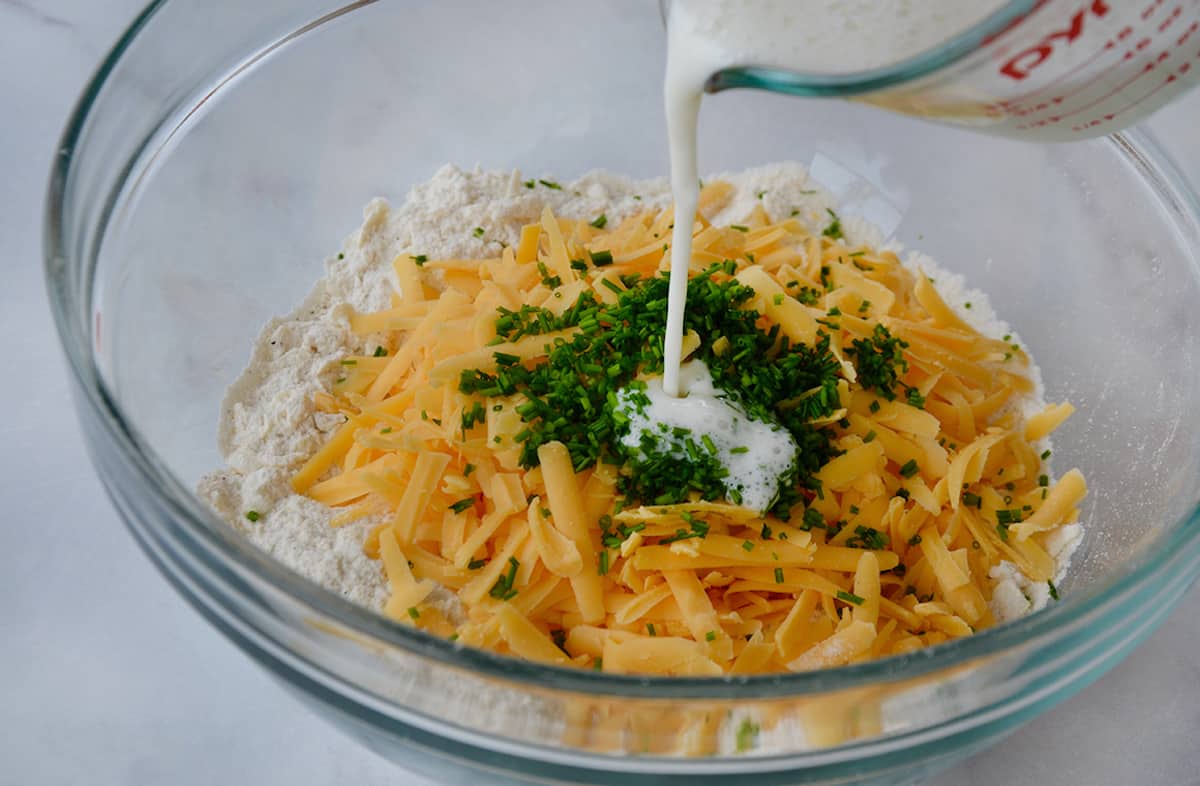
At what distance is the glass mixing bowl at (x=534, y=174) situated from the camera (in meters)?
1.68

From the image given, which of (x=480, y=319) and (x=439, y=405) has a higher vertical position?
(x=480, y=319)

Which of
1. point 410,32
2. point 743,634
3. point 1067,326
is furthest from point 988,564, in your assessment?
point 410,32

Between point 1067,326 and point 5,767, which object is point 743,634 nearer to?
point 1067,326

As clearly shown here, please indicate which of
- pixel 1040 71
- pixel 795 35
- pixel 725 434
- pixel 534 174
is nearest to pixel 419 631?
pixel 725 434

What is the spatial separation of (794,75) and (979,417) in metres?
1.15

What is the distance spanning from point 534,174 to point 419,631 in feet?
5.86

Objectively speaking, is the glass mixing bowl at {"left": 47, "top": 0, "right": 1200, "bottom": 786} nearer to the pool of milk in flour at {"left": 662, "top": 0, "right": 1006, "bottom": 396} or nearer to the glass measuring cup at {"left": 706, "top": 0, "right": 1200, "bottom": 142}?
the glass measuring cup at {"left": 706, "top": 0, "right": 1200, "bottom": 142}

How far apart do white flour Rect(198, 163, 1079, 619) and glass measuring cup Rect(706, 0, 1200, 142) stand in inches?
37.6

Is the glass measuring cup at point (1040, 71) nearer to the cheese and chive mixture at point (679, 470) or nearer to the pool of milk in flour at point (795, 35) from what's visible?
the pool of milk in flour at point (795, 35)

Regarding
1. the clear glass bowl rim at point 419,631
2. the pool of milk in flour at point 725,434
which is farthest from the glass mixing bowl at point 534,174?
the pool of milk in flour at point 725,434

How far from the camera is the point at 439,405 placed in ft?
7.68

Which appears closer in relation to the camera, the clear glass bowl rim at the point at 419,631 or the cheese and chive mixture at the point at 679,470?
the clear glass bowl rim at the point at 419,631

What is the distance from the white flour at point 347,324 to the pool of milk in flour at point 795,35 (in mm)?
893

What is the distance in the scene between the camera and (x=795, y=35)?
1715mm
